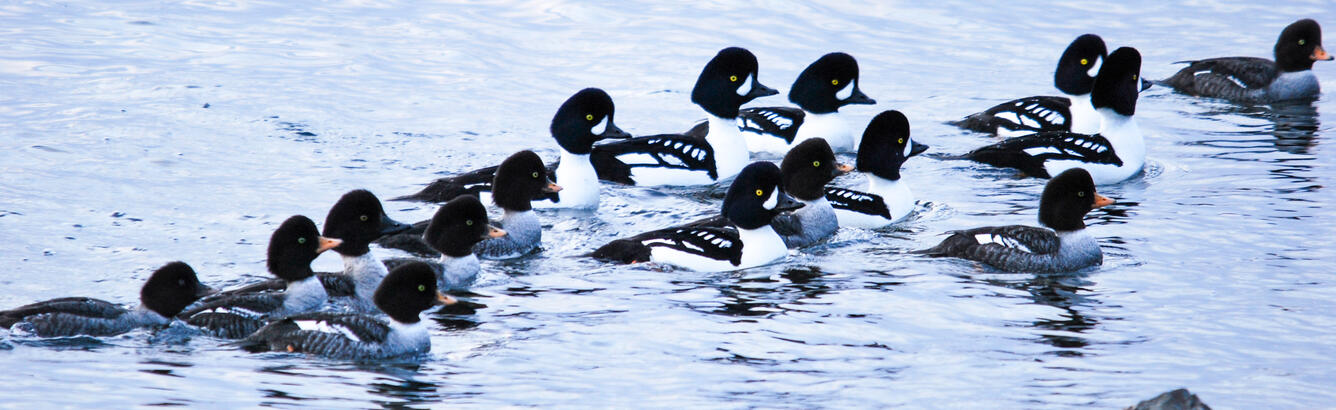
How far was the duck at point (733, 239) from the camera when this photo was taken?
1116cm

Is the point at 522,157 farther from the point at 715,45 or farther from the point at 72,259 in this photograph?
the point at 715,45

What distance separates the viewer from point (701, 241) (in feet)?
36.7

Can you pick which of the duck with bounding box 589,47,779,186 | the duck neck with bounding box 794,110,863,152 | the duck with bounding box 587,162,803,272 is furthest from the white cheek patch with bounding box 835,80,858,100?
the duck with bounding box 587,162,803,272

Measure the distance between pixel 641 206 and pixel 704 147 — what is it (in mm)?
1071

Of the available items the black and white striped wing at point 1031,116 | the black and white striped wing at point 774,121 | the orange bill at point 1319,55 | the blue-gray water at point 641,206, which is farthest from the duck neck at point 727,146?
the orange bill at point 1319,55

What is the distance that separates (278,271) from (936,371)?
13.0 ft

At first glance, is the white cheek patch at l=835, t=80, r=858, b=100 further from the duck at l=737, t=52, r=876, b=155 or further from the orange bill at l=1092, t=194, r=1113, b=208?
the orange bill at l=1092, t=194, r=1113, b=208

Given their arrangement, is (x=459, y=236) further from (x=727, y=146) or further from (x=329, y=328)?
(x=727, y=146)

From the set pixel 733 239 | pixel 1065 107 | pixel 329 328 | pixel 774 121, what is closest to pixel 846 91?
pixel 774 121

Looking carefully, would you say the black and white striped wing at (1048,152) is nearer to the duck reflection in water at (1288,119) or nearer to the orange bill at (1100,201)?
the duck reflection in water at (1288,119)

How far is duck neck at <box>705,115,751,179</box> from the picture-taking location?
14562mm

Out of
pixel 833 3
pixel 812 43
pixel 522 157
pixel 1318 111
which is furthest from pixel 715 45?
pixel 522 157

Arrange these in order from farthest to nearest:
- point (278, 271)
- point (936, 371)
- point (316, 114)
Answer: point (316, 114)
point (278, 271)
point (936, 371)

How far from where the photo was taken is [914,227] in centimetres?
1272
